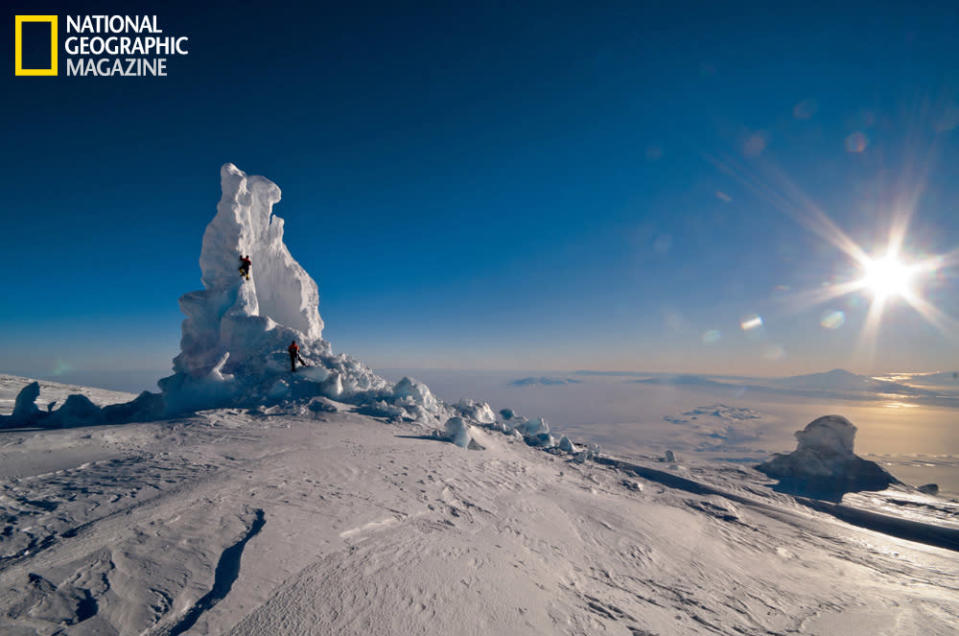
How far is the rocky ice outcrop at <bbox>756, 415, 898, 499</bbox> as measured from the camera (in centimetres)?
2327

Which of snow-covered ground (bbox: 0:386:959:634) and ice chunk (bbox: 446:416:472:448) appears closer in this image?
snow-covered ground (bbox: 0:386:959:634)

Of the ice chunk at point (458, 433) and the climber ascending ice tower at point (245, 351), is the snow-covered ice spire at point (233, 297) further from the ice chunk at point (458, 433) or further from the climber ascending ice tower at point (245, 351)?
the ice chunk at point (458, 433)

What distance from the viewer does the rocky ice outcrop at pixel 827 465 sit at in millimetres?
A: 23266

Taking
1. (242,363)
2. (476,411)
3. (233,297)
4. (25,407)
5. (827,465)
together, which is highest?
(233,297)

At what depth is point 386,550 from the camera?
→ 7.09m

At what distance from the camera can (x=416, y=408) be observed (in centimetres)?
2055

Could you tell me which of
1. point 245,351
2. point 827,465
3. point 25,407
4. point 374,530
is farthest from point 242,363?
point 827,465

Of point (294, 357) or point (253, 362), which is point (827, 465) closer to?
point (294, 357)

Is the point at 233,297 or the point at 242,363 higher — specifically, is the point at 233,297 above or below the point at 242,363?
above

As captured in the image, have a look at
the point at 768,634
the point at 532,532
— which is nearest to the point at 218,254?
the point at 532,532

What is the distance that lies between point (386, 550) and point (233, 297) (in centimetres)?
1851

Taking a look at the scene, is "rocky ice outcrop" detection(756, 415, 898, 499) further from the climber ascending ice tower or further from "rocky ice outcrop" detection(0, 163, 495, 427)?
the climber ascending ice tower

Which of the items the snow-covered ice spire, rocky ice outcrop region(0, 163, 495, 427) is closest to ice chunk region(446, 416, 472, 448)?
rocky ice outcrop region(0, 163, 495, 427)

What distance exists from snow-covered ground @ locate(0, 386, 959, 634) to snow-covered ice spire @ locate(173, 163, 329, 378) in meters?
6.77
